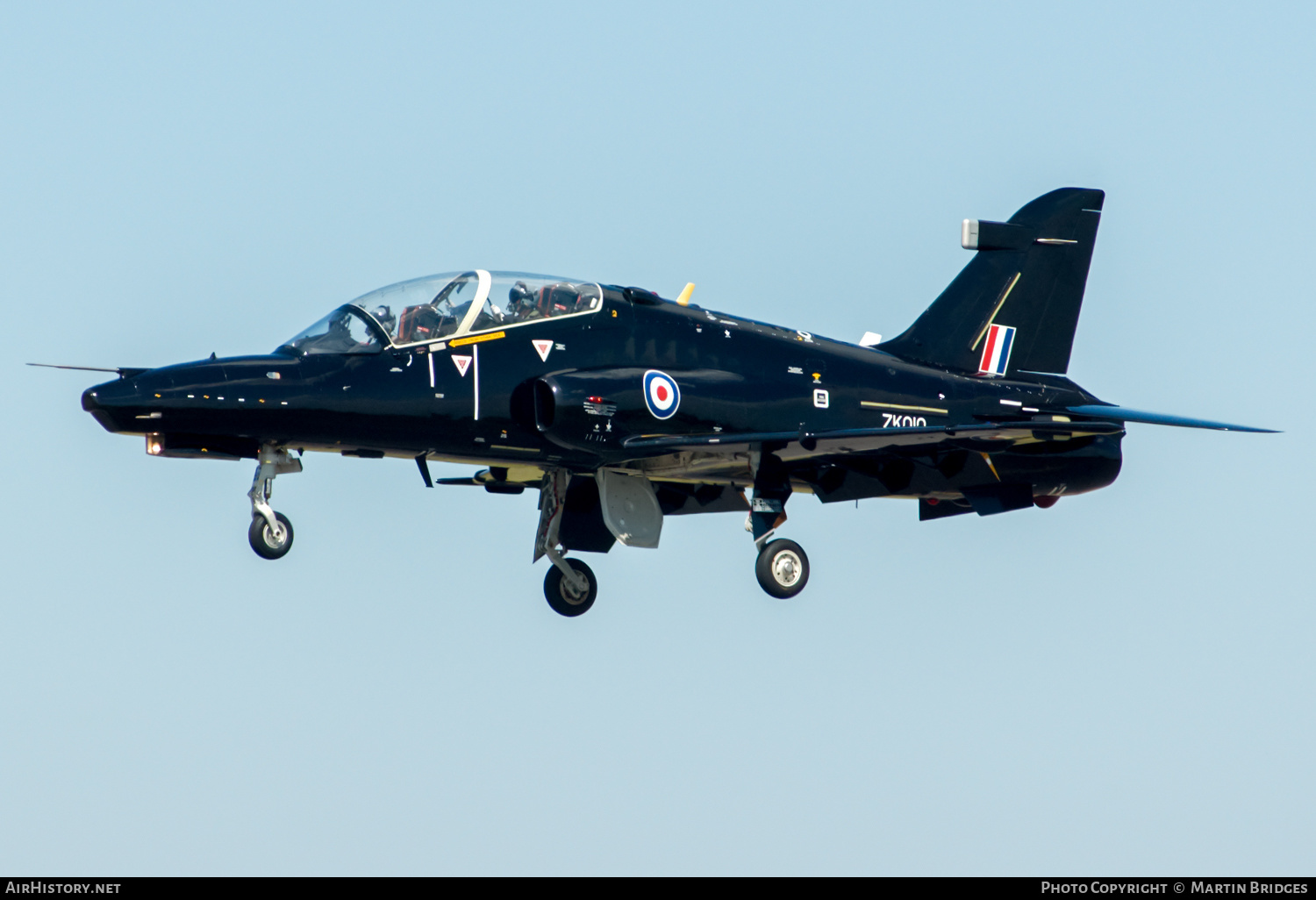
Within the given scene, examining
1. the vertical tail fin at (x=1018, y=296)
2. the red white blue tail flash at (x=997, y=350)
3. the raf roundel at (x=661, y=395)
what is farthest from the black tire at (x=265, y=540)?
the red white blue tail flash at (x=997, y=350)

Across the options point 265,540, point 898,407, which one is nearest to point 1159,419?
point 898,407

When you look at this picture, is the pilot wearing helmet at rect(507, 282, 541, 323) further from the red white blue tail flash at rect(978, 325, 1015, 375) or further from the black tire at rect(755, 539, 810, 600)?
the red white blue tail flash at rect(978, 325, 1015, 375)

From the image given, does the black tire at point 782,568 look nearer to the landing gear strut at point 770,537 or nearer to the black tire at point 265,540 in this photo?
the landing gear strut at point 770,537

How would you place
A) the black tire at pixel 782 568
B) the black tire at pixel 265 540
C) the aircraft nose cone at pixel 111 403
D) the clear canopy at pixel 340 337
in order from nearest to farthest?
the aircraft nose cone at pixel 111 403, the black tire at pixel 265 540, the clear canopy at pixel 340 337, the black tire at pixel 782 568

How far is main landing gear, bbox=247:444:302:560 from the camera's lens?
18.5 meters

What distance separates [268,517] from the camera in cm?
1862

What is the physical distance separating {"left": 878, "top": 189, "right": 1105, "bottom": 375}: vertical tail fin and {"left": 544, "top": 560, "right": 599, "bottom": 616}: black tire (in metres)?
5.24

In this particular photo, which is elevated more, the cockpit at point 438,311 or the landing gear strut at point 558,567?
the cockpit at point 438,311

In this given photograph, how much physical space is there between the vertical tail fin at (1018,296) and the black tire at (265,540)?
31.8 feet

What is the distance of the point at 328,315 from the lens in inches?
797

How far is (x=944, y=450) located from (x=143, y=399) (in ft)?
31.4

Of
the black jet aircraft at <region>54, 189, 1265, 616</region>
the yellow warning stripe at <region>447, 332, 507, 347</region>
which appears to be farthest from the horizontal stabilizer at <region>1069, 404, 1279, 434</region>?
the yellow warning stripe at <region>447, 332, 507, 347</region>

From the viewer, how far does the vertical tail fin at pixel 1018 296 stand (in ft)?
82.0

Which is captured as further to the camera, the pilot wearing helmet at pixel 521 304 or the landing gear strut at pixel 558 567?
the landing gear strut at pixel 558 567
